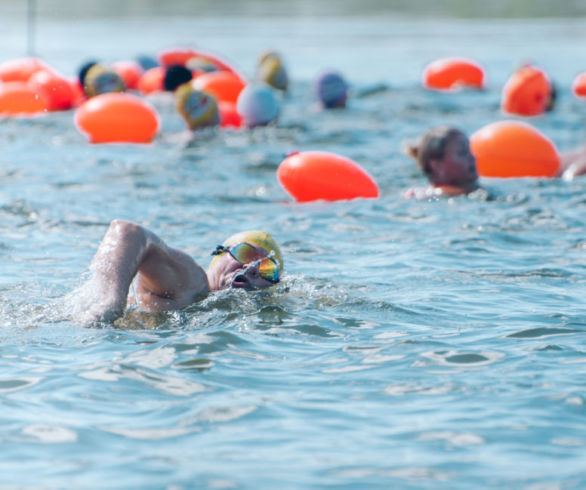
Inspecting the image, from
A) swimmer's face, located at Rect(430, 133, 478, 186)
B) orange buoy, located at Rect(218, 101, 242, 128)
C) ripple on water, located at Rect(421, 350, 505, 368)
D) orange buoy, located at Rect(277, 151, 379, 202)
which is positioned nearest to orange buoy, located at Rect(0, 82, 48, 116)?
orange buoy, located at Rect(218, 101, 242, 128)

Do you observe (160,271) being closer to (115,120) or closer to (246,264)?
(246,264)

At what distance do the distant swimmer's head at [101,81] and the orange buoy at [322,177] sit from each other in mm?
7031

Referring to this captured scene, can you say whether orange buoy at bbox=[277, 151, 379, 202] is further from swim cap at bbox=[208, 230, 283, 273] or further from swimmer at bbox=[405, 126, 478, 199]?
swim cap at bbox=[208, 230, 283, 273]

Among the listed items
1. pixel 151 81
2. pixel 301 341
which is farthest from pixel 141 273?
pixel 151 81

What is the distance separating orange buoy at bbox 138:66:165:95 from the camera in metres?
19.0

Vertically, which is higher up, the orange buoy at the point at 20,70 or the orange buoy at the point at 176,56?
the orange buoy at the point at 176,56

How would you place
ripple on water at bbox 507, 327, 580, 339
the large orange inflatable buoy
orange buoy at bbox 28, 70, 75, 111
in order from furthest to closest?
1. the large orange inflatable buoy
2. orange buoy at bbox 28, 70, 75, 111
3. ripple on water at bbox 507, 327, 580, 339

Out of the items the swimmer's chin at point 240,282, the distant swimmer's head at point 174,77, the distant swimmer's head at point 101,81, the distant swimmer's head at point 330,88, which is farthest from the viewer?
the distant swimmer's head at point 174,77

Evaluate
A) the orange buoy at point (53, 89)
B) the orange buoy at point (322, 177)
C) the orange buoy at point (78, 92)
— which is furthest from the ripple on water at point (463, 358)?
the orange buoy at point (78, 92)

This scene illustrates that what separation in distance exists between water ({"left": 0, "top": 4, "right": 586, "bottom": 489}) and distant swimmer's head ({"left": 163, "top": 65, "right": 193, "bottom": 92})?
500 centimetres

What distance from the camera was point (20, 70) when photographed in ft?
59.6

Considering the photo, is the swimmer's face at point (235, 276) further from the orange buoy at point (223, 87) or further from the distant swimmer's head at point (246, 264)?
the orange buoy at point (223, 87)

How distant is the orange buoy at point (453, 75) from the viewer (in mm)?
19781

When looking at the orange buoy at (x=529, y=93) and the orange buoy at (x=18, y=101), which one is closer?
the orange buoy at (x=18, y=101)
